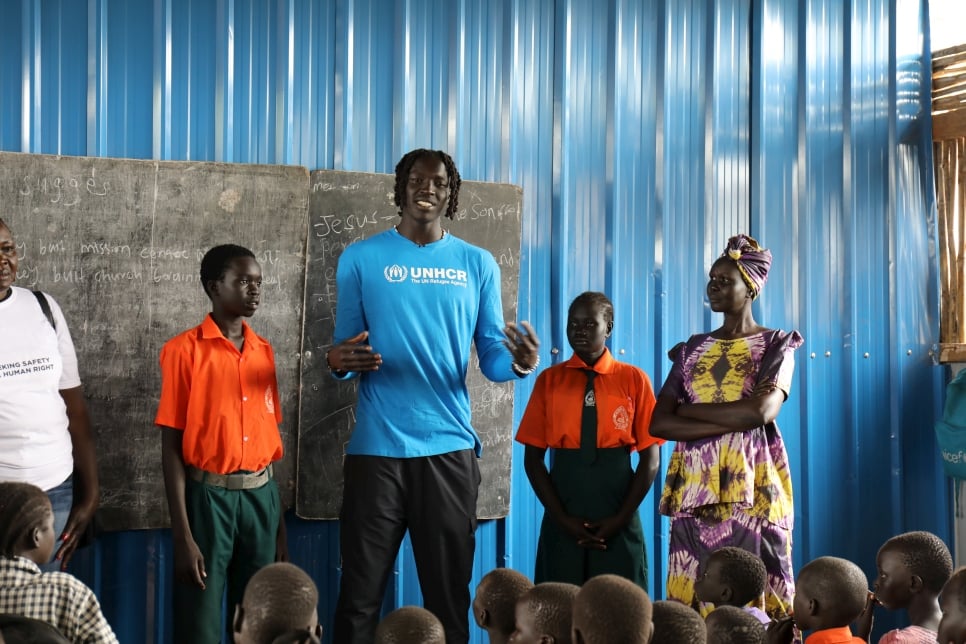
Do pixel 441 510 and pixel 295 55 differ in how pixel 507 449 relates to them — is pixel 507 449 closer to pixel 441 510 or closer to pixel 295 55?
pixel 441 510

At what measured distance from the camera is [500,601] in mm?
2135

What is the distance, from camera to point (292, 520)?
393 centimetres

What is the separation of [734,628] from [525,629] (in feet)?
1.42

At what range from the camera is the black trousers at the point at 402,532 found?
3.09 meters

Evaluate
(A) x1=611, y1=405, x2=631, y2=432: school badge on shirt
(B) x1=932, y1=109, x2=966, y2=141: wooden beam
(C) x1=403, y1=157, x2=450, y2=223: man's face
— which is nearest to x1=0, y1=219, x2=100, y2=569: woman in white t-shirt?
(C) x1=403, y1=157, x2=450, y2=223: man's face

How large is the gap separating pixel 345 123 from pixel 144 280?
3.25 ft

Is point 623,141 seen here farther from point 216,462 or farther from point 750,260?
point 216,462

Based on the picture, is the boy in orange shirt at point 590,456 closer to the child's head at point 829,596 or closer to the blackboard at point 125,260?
the child's head at point 829,596

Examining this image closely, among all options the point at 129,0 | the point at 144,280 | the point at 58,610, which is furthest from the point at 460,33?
the point at 58,610

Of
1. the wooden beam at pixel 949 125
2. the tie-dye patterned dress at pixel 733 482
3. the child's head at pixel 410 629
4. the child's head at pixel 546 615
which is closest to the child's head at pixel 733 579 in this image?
the tie-dye patterned dress at pixel 733 482

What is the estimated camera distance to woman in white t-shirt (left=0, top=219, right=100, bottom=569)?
304cm

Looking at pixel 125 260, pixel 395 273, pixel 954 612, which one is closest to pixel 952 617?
pixel 954 612

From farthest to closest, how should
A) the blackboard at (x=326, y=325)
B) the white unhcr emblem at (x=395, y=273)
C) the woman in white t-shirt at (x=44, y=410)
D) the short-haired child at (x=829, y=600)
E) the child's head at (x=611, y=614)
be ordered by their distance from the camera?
the blackboard at (x=326, y=325)
the white unhcr emblem at (x=395, y=273)
the woman in white t-shirt at (x=44, y=410)
the short-haired child at (x=829, y=600)
the child's head at (x=611, y=614)

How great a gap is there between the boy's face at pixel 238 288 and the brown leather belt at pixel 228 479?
1.72 ft
